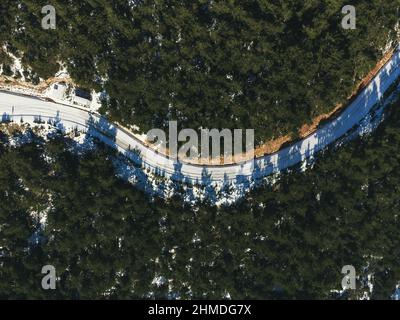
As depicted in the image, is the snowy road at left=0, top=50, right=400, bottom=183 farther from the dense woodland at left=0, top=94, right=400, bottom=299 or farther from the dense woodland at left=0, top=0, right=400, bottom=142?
the dense woodland at left=0, top=0, right=400, bottom=142

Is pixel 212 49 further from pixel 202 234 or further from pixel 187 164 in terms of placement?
pixel 202 234

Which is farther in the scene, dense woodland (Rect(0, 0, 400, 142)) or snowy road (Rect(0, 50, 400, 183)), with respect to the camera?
snowy road (Rect(0, 50, 400, 183))

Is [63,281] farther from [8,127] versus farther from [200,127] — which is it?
[200,127]

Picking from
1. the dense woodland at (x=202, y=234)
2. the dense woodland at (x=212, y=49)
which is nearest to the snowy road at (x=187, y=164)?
the dense woodland at (x=202, y=234)

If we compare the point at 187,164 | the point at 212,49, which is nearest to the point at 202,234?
the point at 187,164

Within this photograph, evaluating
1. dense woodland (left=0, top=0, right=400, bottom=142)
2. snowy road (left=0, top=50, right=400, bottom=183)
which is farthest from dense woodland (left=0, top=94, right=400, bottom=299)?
dense woodland (left=0, top=0, right=400, bottom=142)

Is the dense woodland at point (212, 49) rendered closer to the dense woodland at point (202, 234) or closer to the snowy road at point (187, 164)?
the snowy road at point (187, 164)
